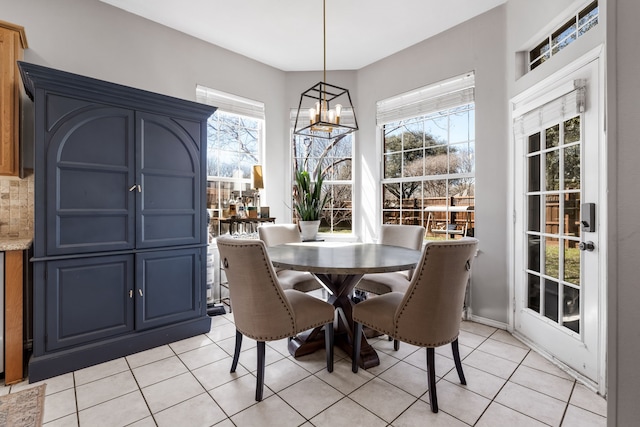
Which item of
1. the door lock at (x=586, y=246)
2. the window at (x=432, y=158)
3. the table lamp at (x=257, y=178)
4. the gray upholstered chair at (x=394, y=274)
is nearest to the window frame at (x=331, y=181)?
the window at (x=432, y=158)

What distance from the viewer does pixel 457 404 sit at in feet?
5.66

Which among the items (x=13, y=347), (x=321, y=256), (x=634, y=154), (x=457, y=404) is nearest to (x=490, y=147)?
(x=321, y=256)

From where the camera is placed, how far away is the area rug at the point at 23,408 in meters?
1.58

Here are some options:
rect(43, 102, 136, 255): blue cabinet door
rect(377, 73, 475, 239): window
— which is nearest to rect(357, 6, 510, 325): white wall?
rect(377, 73, 475, 239): window

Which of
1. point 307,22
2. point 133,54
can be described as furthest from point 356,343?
point 133,54

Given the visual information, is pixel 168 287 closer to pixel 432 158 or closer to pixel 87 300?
pixel 87 300

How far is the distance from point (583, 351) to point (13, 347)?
3729mm

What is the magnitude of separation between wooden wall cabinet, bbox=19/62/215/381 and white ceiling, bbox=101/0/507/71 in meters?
1.03

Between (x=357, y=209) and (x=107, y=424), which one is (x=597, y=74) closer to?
(x=357, y=209)

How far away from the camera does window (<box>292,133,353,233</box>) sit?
4.14 meters

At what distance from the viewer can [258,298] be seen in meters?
1.75

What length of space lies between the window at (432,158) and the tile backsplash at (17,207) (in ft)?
11.4

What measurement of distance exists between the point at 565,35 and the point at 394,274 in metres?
2.27

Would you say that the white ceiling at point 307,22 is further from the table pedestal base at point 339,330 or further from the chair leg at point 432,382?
the chair leg at point 432,382
